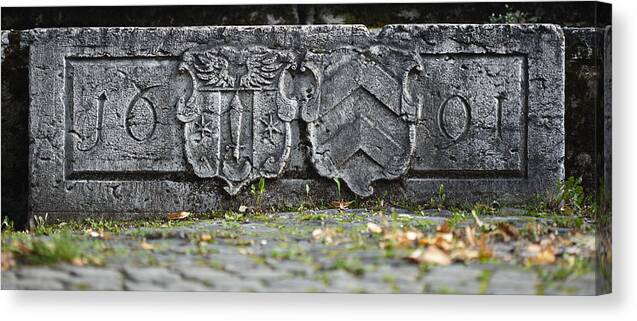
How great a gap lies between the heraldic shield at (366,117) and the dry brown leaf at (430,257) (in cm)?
130

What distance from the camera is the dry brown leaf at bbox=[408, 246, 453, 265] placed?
3844 mm

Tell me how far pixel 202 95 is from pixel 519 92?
1.90 metres

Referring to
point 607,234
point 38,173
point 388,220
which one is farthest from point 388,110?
point 38,173

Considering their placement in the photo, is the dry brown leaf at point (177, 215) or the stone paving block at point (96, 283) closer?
the stone paving block at point (96, 283)

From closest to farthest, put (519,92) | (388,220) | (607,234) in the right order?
(607,234) < (388,220) < (519,92)

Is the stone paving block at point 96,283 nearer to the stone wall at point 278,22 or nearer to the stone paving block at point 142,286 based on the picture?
the stone paving block at point 142,286

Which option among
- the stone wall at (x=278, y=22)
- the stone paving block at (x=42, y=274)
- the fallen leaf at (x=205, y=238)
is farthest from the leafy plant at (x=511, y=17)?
the stone paving block at (x=42, y=274)

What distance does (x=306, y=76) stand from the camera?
5211 mm

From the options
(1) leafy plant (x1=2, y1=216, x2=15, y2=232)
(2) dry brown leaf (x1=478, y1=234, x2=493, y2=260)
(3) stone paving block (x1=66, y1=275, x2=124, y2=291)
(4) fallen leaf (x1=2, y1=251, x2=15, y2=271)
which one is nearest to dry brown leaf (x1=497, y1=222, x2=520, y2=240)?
(2) dry brown leaf (x1=478, y1=234, x2=493, y2=260)

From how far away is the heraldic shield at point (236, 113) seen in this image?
205 inches

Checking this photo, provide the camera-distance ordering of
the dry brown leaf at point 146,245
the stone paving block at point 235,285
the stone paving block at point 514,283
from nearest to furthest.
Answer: the stone paving block at point 514,283, the stone paving block at point 235,285, the dry brown leaf at point 146,245

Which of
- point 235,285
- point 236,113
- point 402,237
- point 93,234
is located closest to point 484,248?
point 402,237

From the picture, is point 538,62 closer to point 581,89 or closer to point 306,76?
point 581,89

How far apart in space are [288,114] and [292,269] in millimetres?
1532
